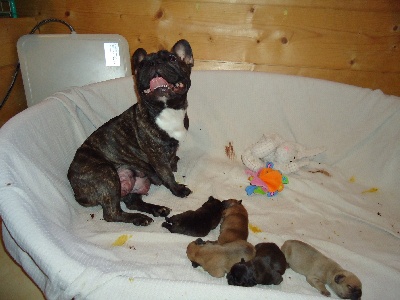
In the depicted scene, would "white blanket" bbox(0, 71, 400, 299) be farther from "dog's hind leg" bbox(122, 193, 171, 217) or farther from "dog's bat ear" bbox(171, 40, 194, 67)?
"dog's bat ear" bbox(171, 40, 194, 67)

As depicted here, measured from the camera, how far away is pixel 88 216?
207cm

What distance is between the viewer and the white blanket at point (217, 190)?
1.16 metres

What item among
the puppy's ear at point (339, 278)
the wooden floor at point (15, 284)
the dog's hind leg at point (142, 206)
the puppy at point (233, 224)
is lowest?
Answer: the wooden floor at point (15, 284)

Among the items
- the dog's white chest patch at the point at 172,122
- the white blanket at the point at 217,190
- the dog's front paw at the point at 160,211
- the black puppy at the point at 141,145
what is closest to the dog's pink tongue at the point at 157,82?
the black puppy at the point at 141,145

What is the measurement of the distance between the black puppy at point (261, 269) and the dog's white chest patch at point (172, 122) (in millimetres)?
989

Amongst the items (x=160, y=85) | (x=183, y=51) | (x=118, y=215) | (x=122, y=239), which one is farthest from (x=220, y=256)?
(x=183, y=51)

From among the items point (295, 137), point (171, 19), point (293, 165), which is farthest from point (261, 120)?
point (171, 19)

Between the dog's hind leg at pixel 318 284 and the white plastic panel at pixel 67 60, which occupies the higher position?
the white plastic panel at pixel 67 60

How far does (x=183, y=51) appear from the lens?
7.25 feet

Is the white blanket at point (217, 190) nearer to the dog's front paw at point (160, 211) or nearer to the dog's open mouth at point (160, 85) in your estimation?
the dog's front paw at point (160, 211)

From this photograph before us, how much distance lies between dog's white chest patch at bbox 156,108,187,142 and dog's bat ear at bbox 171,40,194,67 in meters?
0.37

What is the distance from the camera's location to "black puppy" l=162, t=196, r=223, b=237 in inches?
73.0

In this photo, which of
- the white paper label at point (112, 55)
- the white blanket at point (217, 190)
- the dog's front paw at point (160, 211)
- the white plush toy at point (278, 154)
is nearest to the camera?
the white blanket at point (217, 190)

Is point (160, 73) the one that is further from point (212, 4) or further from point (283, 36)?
point (283, 36)
